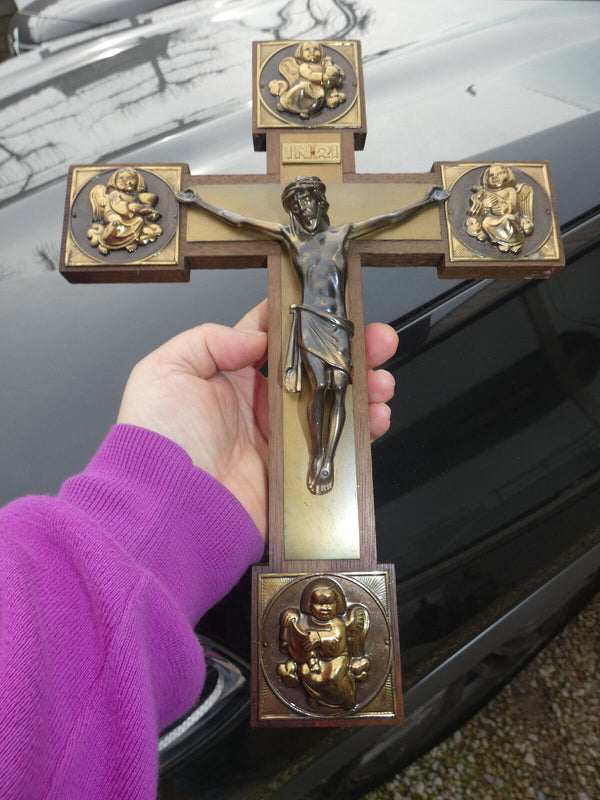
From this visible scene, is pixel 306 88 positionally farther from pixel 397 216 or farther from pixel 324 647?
pixel 324 647

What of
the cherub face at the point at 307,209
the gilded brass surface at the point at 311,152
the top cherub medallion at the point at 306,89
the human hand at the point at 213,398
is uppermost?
the top cherub medallion at the point at 306,89

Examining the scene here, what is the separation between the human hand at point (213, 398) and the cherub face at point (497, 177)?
0.94 feet

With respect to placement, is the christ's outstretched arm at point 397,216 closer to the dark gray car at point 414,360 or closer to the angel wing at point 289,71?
the dark gray car at point 414,360

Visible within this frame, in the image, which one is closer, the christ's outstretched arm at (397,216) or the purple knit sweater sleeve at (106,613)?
the purple knit sweater sleeve at (106,613)

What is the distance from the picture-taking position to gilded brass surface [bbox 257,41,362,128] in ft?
3.26

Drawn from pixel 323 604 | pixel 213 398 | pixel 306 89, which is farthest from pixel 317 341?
pixel 306 89

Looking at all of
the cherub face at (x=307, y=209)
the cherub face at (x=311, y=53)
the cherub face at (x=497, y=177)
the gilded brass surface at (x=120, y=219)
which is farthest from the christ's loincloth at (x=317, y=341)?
the cherub face at (x=311, y=53)

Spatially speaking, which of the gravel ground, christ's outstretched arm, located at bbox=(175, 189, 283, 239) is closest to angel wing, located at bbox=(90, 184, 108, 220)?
christ's outstretched arm, located at bbox=(175, 189, 283, 239)

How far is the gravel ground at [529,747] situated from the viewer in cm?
125

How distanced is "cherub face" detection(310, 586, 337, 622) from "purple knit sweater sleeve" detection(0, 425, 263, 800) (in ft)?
0.42

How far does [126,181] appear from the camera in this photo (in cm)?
94

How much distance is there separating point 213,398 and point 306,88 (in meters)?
0.52

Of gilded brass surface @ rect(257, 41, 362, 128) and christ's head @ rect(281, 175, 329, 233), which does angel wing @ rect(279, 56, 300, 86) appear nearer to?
gilded brass surface @ rect(257, 41, 362, 128)

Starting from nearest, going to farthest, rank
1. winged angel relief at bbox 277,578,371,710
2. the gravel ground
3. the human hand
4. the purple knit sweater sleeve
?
the purple knit sweater sleeve, winged angel relief at bbox 277,578,371,710, the human hand, the gravel ground
